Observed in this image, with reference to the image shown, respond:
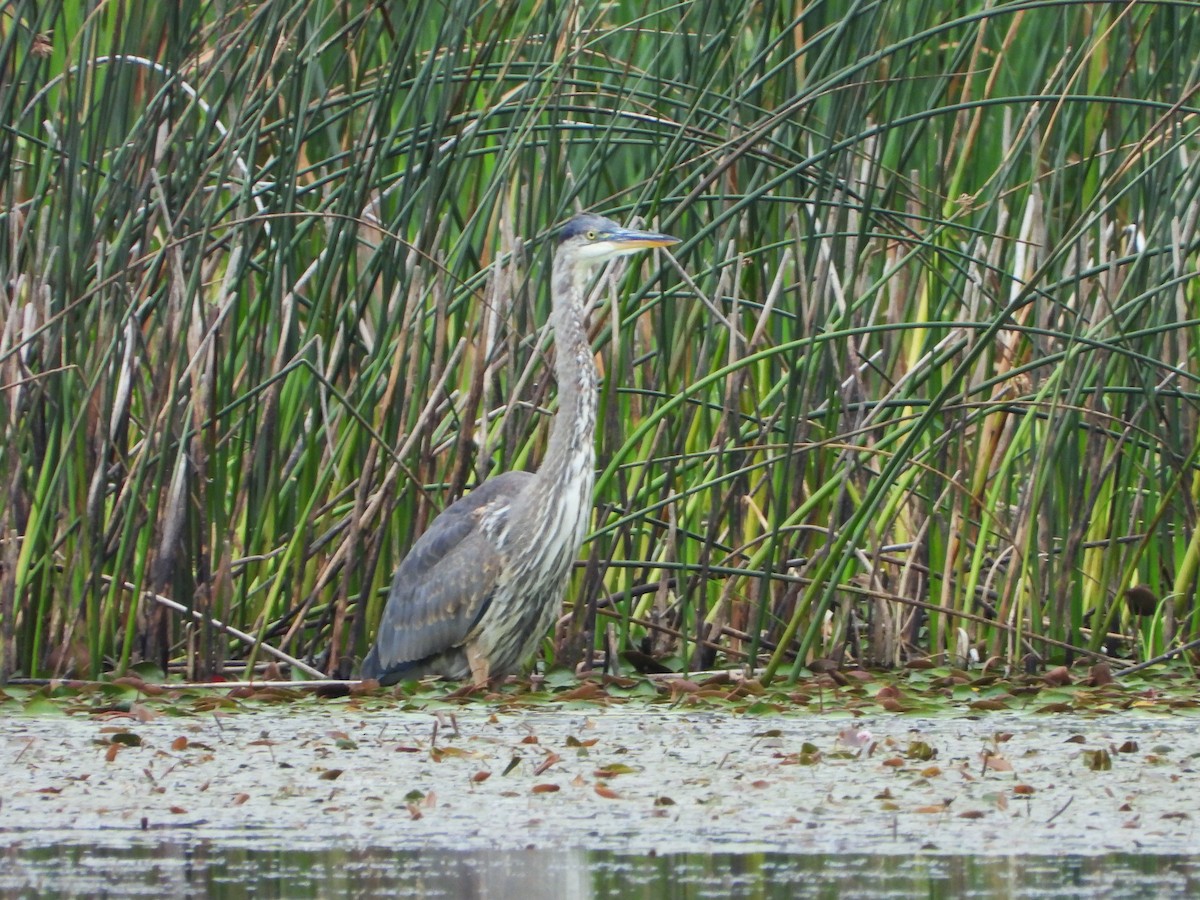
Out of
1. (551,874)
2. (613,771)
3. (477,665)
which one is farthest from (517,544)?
(551,874)

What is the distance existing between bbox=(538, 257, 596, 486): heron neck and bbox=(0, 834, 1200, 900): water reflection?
2439 millimetres

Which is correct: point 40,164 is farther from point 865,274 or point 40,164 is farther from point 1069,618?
point 1069,618

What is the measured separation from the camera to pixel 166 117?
5.34 meters

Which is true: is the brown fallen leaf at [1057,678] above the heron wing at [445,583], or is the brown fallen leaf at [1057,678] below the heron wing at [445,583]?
below

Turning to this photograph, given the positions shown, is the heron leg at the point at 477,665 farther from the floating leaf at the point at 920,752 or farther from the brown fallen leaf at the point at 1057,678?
the floating leaf at the point at 920,752

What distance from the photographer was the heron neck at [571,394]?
566cm

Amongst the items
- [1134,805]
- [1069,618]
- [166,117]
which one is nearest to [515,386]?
[166,117]

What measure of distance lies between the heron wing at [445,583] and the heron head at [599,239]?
0.66 meters

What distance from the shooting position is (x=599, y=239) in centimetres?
561

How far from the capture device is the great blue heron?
5625 mm

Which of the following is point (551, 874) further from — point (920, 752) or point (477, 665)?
point (477, 665)

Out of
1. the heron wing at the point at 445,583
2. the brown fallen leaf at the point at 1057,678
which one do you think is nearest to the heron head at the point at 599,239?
the heron wing at the point at 445,583

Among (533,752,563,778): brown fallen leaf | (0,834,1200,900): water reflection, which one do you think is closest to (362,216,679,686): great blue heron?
(533,752,563,778): brown fallen leaf

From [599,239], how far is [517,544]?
35.1 inches
